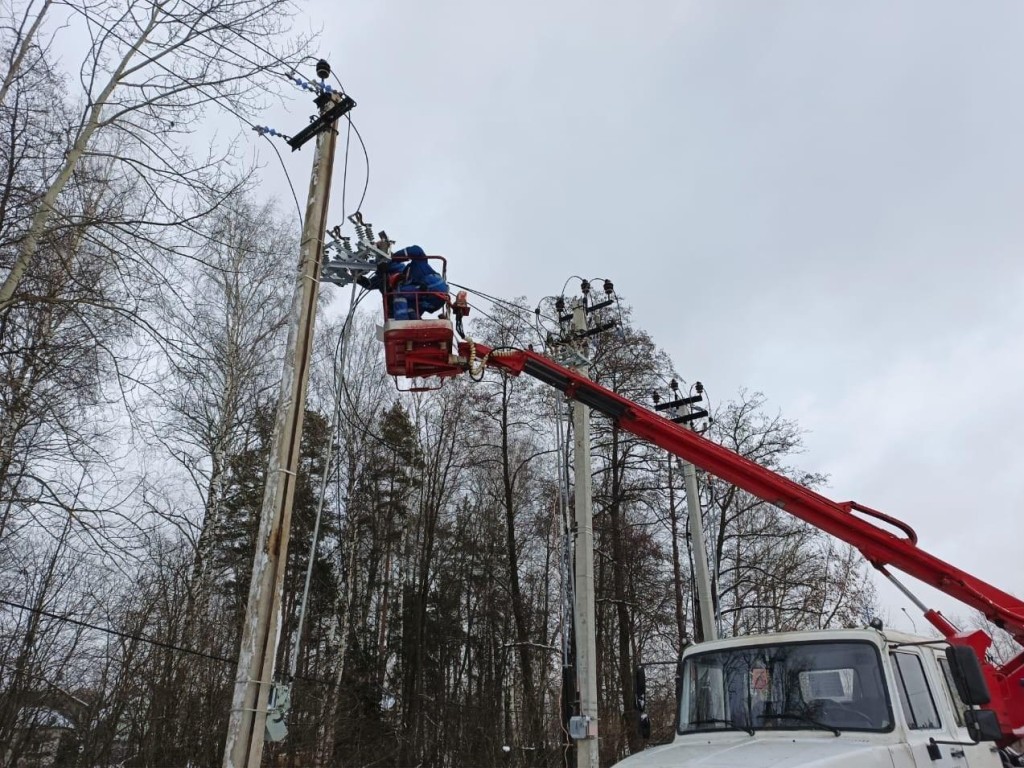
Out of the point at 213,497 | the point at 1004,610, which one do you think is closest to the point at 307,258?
the point at 1004,610

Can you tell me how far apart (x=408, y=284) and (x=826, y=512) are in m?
5.07

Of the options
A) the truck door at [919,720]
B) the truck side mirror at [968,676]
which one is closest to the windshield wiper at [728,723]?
the truck door at [919,720]

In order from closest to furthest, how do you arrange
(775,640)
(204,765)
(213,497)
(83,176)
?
(775,640), (83,176), (204,765), (213,497)

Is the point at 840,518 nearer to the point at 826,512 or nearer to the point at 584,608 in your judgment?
the point at 826,512

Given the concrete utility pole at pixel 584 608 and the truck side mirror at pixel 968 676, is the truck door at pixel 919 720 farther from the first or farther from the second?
the concrete utility pole at pixel 584 608

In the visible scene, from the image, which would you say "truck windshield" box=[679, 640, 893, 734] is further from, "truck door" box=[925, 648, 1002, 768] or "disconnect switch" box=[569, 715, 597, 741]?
"disconnect switch" box=[569, 715, 597, 741]

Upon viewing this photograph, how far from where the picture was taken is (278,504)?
511 cm

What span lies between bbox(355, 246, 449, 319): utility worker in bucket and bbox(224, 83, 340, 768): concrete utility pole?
0.93 metres

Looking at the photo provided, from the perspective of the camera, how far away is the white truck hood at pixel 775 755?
3.82m

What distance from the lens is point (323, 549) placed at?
2209 cm

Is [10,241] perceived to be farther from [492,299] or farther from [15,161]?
[492,299]

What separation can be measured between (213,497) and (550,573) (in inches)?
516

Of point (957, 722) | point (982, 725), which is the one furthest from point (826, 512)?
point (982, 725)

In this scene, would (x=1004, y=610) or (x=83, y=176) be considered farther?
(x=83, y=176)
